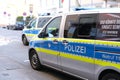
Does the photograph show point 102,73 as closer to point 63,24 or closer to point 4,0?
point 63,24

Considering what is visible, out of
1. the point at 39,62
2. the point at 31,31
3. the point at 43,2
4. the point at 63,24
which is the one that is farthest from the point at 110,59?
the point at 43,2

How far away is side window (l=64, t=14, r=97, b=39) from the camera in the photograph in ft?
21.3

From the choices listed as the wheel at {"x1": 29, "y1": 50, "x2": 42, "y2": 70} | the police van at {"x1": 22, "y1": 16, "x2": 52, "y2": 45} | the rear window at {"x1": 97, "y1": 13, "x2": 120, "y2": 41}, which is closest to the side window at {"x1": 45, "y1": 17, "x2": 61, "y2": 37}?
the wheel at {"x1": 29, "y1": 50, "x2": 42, "y2": 70}

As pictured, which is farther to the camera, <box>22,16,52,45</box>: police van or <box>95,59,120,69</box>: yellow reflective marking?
<box>22,16,52,45</box>: police van

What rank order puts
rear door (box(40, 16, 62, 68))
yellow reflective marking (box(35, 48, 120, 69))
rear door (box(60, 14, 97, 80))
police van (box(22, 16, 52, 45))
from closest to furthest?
yellow reflective marking (box(35, 48, 120, 69)), rear door (box(60, 14, 97, 80)), rear door (box(40, 16, 62, 68)), police van (box(22, 16, 52, 45))

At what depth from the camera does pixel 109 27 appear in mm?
6027

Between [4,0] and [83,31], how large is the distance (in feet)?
229

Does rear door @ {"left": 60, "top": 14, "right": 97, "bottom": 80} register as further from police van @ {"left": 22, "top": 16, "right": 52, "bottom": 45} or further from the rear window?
police van @ {"left": 22, "top": 16, "right": 52, "bottom": 45}

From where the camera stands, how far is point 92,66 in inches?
250

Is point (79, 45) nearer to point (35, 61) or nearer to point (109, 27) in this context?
point (109, 27)

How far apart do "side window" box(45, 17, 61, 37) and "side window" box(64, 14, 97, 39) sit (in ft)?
2.21

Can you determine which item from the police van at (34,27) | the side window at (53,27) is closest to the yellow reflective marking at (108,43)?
the side window at (53,27)

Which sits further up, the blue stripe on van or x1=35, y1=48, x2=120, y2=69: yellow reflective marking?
the blue stripe on van

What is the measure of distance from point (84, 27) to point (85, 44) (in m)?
0.46
